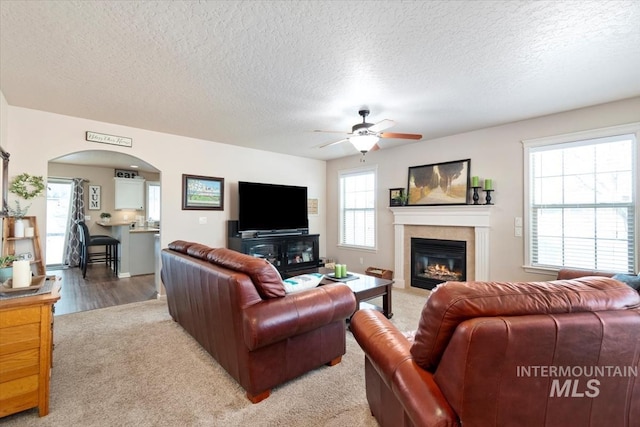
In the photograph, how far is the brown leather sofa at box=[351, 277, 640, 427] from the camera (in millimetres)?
979

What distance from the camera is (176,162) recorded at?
4504 mm

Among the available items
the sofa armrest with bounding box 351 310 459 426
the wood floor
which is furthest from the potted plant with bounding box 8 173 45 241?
the sofa armrest with bounding box 351 310 459 426

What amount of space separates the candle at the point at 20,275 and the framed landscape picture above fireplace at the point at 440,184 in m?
4.61

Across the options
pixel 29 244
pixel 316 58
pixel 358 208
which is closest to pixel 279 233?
pixel 358 208

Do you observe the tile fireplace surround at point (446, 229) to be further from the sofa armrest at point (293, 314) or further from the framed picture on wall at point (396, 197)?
the sofa armrest at point (293, 314)

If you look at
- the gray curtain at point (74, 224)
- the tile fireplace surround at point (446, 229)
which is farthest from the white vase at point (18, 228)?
the tile fireplace surround at point (446, 229)

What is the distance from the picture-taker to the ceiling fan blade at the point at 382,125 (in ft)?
9.37

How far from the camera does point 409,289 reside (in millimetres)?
4941

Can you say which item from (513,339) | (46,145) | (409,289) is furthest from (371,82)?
(46,145)

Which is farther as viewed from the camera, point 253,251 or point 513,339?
point 253,251

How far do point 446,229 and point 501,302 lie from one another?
12.3 feet

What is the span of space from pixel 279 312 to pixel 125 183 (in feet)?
24.1

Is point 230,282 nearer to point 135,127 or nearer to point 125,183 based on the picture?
point 135,127

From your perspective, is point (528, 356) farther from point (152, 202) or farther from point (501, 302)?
point (152, 202)
